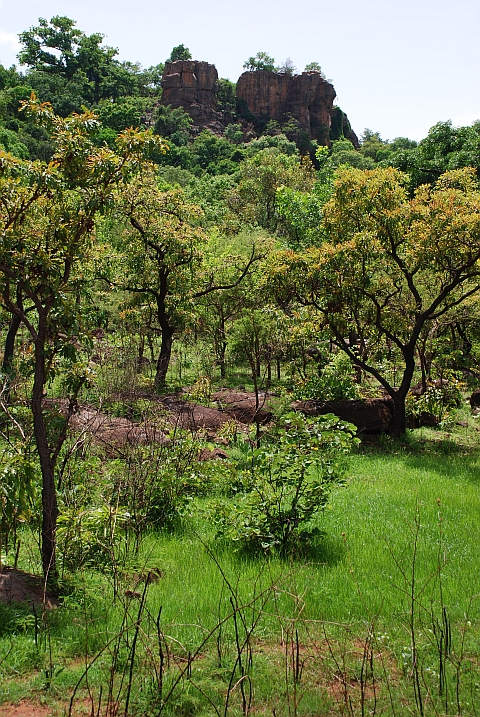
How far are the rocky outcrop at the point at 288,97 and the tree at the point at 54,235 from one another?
84.3 m

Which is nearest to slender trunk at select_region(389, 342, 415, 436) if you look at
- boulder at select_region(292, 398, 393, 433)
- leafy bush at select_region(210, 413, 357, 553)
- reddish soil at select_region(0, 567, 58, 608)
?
boulder at select_region(292, 398, 393, 433)

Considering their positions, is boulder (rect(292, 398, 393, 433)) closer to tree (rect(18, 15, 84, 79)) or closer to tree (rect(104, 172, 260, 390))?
tree (rect(104, 172, 260, 390))

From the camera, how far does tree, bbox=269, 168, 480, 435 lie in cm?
1044

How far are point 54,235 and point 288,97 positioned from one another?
8758 centimetres

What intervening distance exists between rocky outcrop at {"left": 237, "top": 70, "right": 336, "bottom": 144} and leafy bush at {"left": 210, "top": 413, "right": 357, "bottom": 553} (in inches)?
3304

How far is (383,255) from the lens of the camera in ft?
37.5

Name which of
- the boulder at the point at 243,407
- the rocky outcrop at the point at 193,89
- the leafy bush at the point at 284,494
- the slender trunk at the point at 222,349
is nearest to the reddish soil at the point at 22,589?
the leafy bush at the point at 284,494

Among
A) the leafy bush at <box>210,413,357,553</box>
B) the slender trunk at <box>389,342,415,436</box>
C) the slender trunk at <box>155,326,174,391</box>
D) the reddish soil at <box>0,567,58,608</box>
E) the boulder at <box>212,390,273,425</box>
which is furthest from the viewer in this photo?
the slender trunk at <box>155,326,174,391</box>

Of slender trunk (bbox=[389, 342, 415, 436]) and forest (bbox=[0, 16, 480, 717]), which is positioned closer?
forest (bbox=[0, 16, 480, 717])

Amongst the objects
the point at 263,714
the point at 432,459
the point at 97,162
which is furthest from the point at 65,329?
the point at 432,459

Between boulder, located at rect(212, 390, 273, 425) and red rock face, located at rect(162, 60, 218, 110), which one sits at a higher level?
red rock face, located at rect(162, 60, 218, 110)

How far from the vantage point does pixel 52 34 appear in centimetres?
7569

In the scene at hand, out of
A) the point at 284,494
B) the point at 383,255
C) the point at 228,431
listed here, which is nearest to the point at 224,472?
the point at 284,494

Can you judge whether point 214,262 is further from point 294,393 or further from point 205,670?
point 205,670
